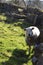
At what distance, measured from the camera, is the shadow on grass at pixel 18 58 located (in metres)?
11.0

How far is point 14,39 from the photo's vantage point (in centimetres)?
1501

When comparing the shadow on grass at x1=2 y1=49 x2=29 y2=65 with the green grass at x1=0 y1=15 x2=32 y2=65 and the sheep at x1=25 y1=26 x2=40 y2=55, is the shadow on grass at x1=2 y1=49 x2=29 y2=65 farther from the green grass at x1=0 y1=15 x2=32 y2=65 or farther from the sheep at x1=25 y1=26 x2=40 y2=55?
the sheep at x1=25 y1=26 x2=40 y2=55

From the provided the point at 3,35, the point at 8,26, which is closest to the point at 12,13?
the point at 8,26

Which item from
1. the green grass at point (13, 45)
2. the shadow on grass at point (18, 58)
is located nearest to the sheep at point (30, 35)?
the green grass at point (13, 45)

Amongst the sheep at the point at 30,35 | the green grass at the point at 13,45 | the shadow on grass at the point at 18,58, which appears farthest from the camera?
the sheep at the point at 30,35

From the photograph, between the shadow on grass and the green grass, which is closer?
the shadow on grass

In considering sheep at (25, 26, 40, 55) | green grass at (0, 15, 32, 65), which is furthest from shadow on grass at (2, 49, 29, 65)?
sheep at (25, 26, 40, 55)

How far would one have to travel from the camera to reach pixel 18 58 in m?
11.7

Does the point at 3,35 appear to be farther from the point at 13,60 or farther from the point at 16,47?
the point at 13,60

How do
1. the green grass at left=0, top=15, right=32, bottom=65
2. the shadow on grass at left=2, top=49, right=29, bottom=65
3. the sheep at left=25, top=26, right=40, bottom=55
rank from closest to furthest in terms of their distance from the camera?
the shadow on grass at left=2, top=49, right=29, bottom=65, the green grass at left=0, top=15, right=32, bottom=65, the sheep at left=25, top=26, right=40, bottom=55

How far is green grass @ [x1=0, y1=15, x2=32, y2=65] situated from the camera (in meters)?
11.4

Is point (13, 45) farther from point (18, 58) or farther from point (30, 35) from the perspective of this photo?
point (18, 58)

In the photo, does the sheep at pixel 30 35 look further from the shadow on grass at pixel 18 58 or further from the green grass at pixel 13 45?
the shadow on grass at pixel 18 58

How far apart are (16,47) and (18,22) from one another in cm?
693
